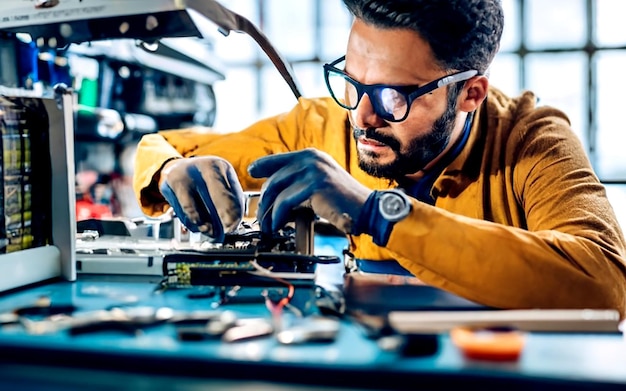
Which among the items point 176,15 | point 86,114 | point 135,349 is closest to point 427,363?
point 135,349

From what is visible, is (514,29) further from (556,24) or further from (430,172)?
(430,172)

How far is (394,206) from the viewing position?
872mm

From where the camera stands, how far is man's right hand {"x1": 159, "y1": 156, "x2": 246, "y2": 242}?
1.01 metres

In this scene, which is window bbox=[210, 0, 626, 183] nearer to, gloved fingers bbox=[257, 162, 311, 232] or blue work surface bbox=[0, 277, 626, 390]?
gloved fingers bbox=[257, 162, 311, 232]

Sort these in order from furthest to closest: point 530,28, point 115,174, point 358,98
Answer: point 530,28 < point 115,174 < point 358,98

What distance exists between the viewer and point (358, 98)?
44.9 inches

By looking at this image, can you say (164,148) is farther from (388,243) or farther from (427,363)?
(427,363)

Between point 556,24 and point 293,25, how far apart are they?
2245mm

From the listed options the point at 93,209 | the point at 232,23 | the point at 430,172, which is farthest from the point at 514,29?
the point at 232,23

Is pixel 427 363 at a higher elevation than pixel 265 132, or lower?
lower

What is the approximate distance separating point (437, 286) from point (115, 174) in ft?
7.34

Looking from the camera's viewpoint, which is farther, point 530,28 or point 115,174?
point 530,28

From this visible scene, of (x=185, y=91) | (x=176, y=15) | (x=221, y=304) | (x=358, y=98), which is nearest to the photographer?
(x=221, y=304)

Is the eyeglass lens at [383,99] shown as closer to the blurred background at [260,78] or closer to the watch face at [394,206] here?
the watch face at [394,206]
